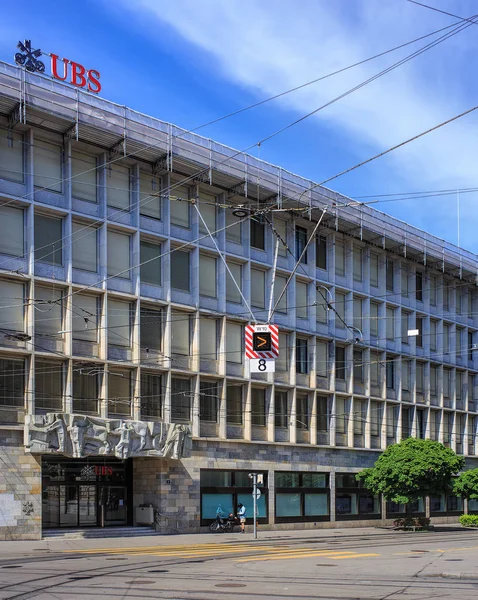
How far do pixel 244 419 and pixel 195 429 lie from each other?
401cm

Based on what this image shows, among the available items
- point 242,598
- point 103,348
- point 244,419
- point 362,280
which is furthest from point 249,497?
point 242,598

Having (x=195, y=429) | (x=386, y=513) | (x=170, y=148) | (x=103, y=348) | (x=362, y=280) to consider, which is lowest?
(x=386, y=513)

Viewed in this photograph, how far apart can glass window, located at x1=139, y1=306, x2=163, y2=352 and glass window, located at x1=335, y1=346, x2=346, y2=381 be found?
49.1 ft

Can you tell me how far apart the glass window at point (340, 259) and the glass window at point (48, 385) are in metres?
22.3

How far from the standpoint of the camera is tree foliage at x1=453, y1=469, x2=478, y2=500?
5675cm

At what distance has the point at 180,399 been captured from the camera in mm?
46125

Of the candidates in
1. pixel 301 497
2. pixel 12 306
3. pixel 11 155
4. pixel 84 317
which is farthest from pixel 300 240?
pixel 12 306

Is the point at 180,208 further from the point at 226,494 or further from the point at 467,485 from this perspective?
the point at 467,485

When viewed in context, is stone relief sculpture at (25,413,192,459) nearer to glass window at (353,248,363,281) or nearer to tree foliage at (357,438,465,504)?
tree foliage at (357,438,465,504)

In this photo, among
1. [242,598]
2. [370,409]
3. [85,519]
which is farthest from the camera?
[370,409]

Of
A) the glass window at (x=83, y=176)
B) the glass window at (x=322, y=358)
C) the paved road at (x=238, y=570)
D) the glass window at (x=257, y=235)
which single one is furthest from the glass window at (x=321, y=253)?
the paved road at (x=238, y=570)

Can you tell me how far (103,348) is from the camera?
4250 cm

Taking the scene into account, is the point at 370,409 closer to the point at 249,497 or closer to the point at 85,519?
the point at 249,497

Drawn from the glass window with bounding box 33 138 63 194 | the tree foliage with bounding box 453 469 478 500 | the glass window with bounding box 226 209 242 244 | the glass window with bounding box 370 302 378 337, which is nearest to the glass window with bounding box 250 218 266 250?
the glass window with bounding box 226 209 242 244
